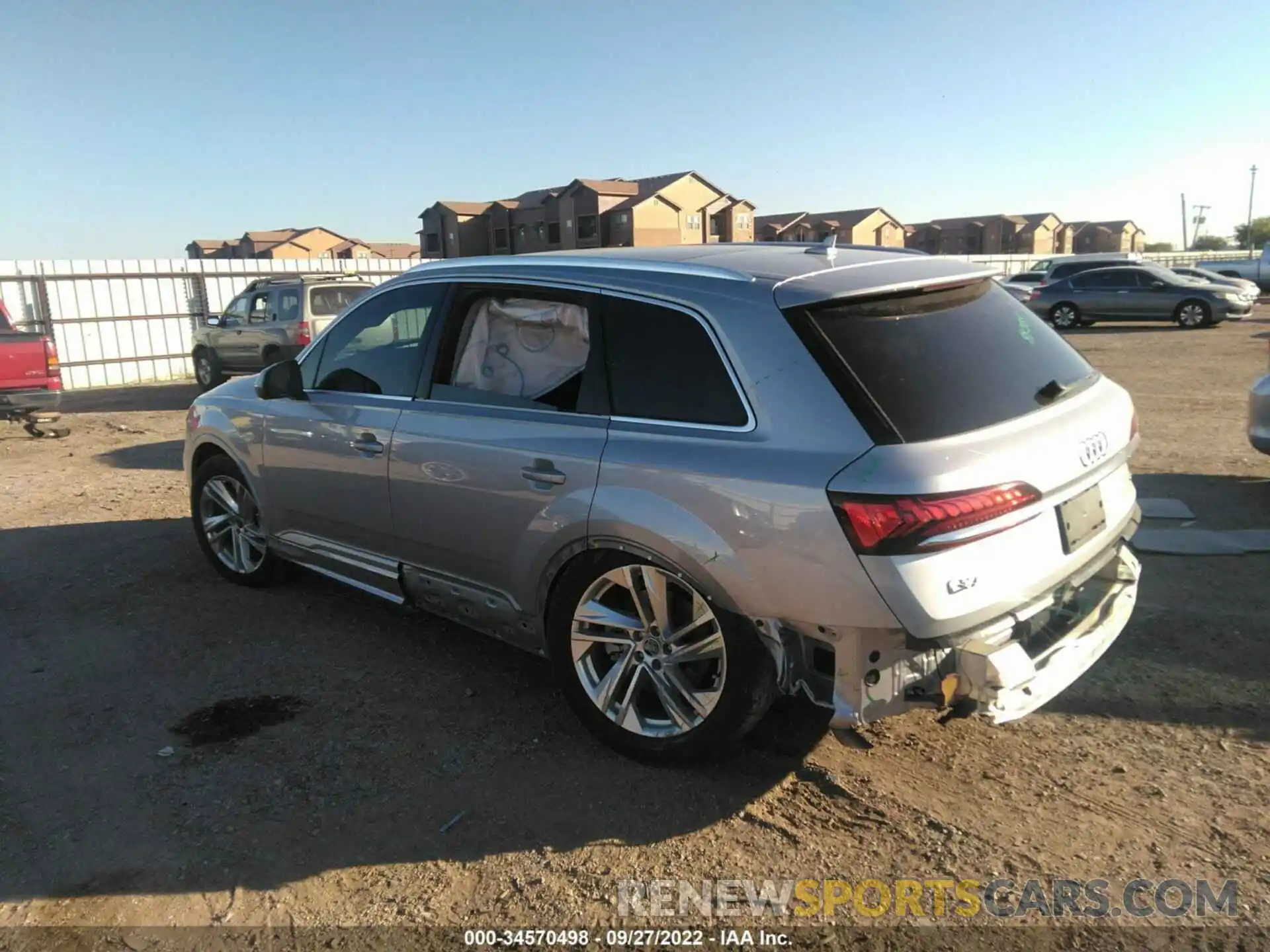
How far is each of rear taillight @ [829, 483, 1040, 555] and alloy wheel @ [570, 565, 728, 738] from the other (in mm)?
648

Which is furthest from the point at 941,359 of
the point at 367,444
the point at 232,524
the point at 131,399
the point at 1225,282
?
the point at 1225,282

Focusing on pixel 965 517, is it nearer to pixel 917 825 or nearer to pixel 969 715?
pixel 969 715

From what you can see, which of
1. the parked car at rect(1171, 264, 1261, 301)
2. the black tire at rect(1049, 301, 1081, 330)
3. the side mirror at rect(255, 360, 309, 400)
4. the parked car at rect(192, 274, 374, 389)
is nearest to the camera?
the side mirror at rect(255, 360, 309, 400)

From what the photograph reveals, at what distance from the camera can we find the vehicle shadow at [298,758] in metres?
2.98

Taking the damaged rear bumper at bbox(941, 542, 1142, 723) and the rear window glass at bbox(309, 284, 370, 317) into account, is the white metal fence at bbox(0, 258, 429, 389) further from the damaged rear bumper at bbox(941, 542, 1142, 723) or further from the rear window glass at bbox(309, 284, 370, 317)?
the damaged rear bumper at bbox(941, 542, 1142, 723)

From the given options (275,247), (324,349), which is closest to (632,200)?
(275,247)

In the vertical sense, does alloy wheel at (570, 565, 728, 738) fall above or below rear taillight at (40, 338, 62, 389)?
below

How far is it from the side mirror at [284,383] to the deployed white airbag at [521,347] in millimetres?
1180

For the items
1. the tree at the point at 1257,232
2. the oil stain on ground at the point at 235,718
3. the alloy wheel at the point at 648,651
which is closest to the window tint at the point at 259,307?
the oil stain on ground at the point at 235,718

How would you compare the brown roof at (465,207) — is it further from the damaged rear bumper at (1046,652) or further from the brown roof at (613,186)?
the damaged rear bumper at (1046,652)

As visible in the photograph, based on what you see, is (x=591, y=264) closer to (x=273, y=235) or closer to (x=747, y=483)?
(x=747, y=483)

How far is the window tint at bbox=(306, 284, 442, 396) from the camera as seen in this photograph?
13.9 feet

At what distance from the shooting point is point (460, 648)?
4.54 metres

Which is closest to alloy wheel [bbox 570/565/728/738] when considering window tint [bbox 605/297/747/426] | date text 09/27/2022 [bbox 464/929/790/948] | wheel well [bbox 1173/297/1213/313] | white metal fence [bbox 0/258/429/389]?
window tint [bbox 605/297/747/426]
